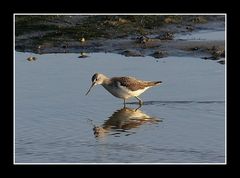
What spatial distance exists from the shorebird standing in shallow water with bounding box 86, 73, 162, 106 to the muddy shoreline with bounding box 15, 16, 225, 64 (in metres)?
3.60

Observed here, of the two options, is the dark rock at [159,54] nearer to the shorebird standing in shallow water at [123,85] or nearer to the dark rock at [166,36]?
the dark rock at [166,36]

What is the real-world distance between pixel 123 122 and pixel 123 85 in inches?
58.3

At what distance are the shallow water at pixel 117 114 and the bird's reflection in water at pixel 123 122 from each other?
0.01 m

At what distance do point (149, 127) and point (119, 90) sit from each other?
1.98m

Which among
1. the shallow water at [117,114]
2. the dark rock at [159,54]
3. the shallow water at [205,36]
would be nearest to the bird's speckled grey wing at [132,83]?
the shallow water at [117,114]

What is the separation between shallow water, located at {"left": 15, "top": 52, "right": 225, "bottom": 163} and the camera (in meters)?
9.89

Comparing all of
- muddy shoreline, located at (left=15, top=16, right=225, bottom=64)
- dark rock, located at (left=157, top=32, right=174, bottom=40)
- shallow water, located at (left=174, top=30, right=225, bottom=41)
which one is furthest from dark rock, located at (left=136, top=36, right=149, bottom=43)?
shallow water, located at (left=174, top=30, right=225, bottom=41)

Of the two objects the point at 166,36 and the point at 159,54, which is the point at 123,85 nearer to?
the point at 159,54

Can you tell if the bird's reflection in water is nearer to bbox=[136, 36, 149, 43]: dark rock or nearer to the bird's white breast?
the bird's white breast

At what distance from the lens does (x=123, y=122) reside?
1177cm

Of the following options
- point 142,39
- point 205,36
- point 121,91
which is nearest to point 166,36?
point 142,39

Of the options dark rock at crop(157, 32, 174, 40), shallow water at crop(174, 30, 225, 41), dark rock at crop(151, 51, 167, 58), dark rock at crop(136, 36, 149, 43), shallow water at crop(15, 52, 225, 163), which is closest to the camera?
shallow water at crop(15, 52, 225, 163)

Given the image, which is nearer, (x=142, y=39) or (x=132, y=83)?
(x=132, y=83)

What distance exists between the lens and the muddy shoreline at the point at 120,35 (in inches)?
684
